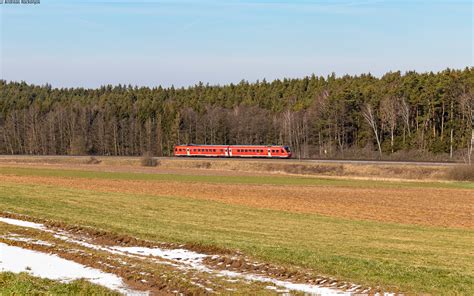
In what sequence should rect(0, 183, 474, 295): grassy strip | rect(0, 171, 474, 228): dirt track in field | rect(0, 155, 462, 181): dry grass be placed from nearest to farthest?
rect(0, 183, 474, 295): grassy strip < rect(0, 171, 474, 228): dirt track in field < rect(0, 155, 462, 181): dry grass

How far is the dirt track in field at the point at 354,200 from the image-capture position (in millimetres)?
35031

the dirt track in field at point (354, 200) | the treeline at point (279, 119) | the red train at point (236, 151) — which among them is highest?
the treeline at point (279, 119)

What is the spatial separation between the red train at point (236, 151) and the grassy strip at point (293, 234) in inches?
2351

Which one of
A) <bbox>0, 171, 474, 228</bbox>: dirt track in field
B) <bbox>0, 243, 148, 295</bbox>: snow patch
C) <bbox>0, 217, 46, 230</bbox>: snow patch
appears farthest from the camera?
<bbox>0, 171, 474, 228</bbox>: dirt track in field

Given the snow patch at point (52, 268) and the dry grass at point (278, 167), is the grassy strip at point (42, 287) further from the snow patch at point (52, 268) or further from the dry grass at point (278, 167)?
the dry grass at point (278, 167)

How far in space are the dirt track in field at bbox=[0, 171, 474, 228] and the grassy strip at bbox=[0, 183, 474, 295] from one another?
10.3ft

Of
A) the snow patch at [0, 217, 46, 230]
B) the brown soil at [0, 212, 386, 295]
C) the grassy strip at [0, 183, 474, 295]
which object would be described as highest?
the snow patch at [0, 217, 46, 230]

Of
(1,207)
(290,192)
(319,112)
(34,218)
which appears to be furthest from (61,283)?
(319,112)

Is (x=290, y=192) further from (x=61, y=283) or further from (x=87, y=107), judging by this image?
(x=87, y=107)

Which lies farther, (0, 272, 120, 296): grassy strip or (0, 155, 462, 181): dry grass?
(0, 155, 462, 181): dry grass

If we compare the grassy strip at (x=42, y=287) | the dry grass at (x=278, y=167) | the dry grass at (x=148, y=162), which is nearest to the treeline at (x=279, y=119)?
the dry grass at (x=278, y=167)

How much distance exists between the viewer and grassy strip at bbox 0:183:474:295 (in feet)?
49.7

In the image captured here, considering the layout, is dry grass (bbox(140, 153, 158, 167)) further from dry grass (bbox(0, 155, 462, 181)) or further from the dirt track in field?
the dirt track in field

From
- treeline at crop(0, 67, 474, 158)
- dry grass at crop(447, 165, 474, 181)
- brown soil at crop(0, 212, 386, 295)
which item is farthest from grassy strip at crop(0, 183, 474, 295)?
treeline at crop(0, 67, 474, 158)
